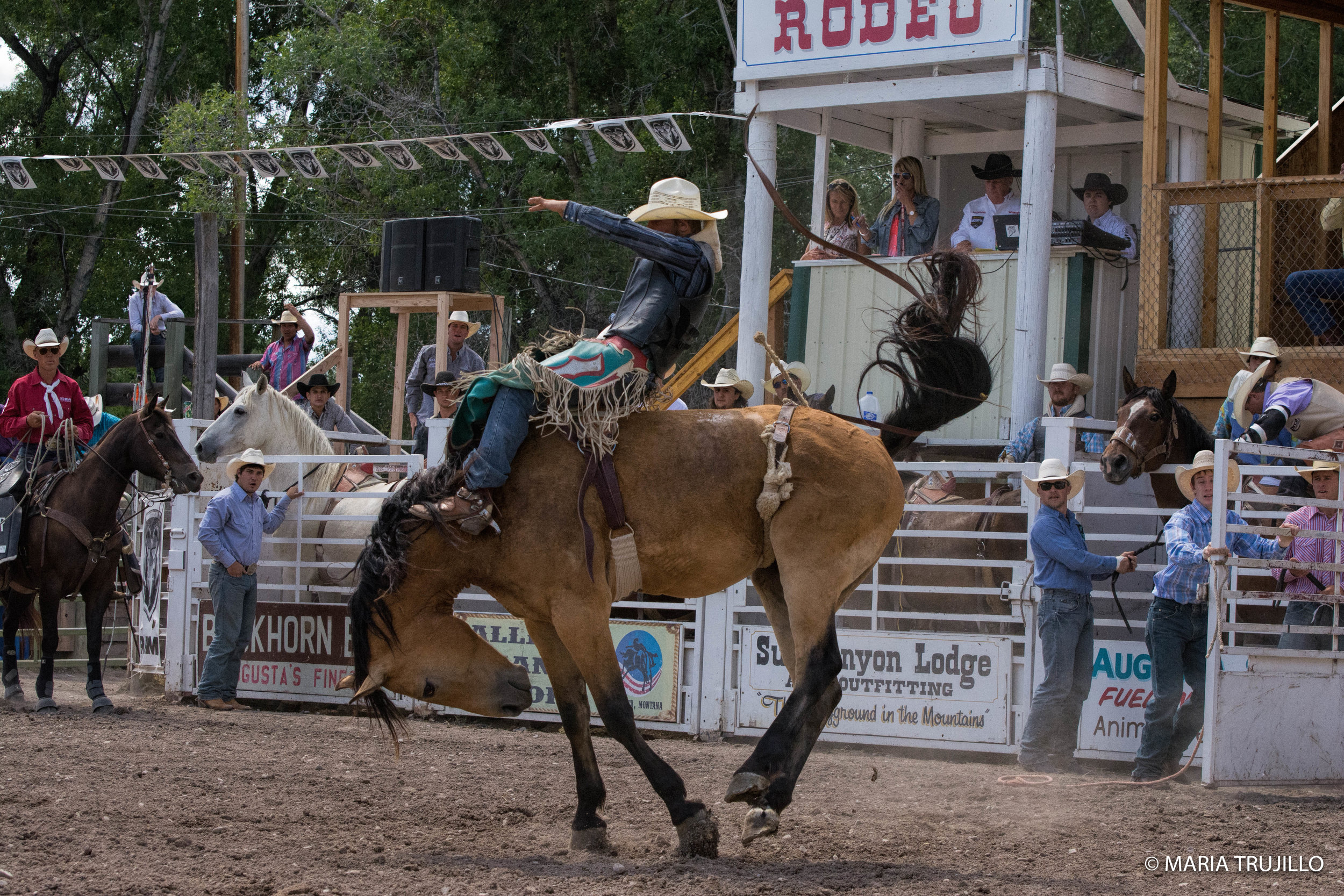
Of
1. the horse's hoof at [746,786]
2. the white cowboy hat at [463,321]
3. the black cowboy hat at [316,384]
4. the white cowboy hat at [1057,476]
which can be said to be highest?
the white cowboy hat at [463,321]

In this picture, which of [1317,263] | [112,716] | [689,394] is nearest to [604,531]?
[112,716]

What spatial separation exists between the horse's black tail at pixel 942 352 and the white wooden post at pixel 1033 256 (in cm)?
207

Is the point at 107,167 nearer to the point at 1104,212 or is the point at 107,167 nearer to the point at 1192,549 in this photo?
the point at 1104,212

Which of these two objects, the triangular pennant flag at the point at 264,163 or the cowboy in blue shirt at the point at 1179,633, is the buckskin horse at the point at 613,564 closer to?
the cowboy in blue shirt at the point at 1179,633

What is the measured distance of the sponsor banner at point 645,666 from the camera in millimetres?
9789

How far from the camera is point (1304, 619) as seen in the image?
311 inches

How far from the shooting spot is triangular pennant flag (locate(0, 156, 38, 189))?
15.6 meters

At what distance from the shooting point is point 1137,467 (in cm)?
838

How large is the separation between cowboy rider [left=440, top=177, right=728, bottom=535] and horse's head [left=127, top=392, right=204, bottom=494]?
19.2 feet

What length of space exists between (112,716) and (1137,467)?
7141 mm

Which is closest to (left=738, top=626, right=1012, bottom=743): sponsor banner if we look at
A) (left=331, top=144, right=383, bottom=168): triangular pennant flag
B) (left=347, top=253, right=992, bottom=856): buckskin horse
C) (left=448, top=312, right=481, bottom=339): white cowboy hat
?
(left=347, top=253, right=992, bottom=856): buckskin horse

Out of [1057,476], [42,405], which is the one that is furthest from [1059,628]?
[42,405]

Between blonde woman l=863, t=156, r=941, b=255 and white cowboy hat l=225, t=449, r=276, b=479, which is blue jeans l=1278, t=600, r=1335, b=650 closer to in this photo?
blonde woman l=863, t=156, r=941, b=255

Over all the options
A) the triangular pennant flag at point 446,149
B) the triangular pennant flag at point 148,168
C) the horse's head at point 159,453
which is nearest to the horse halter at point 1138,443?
the horse's head at point 159,453
